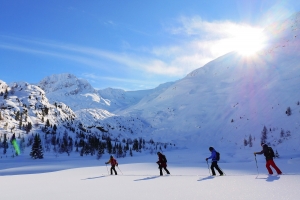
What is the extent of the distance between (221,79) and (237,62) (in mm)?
22396

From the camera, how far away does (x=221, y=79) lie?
183 meters

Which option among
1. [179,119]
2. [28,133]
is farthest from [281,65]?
[28,133]

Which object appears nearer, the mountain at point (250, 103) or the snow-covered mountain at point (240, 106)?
the snow-covered mountain at point (240, 106)

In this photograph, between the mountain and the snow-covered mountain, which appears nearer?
the snow-covered mountain

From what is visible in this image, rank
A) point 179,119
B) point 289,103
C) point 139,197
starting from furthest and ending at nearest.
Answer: point 179,119
point 289,103
point 139,197

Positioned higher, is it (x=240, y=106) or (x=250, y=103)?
(x=250, y=103)

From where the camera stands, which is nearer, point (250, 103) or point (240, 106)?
A: point (250, 103)

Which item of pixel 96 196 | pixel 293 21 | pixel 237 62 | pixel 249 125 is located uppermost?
pixel 293 21

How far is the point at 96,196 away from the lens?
412 inches

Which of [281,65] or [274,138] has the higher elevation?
[281,65]

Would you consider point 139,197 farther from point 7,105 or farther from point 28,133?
point 7,105

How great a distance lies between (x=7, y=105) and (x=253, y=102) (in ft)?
443

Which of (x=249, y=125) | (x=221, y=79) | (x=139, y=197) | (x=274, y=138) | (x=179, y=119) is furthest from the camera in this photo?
(x=221, y=79)

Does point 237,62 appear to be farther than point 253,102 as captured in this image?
Yes
